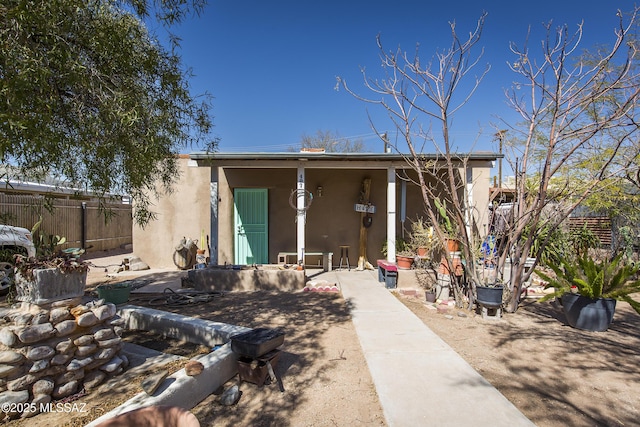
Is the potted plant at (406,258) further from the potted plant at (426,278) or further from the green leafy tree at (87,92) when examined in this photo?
the green leafy tree at (87,92)

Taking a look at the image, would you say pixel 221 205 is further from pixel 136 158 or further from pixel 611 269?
pixel 611 269

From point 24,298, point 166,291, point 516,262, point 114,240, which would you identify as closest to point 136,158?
point 24,298

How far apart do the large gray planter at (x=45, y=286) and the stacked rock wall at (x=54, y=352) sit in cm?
7

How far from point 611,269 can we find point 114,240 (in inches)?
641

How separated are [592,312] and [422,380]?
10.2 feet

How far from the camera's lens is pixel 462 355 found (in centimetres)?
381

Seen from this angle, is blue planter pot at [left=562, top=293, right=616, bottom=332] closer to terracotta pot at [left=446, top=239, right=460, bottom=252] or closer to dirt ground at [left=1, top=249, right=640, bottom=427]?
dirt ground at [left=1, top=249, right=640, bottom=427]

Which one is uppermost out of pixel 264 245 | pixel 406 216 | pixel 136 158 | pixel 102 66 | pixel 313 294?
pixel 102 66

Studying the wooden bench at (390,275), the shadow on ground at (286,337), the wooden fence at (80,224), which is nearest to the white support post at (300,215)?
the shadow on ground at (286,337)

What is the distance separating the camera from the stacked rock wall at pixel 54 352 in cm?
254

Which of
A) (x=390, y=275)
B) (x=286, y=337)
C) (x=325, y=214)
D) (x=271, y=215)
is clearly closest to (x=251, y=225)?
(x=271, y=215)

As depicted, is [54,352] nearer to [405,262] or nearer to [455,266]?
[455,266]

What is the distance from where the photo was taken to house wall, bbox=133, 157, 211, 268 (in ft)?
30.3

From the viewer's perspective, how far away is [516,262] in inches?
215
